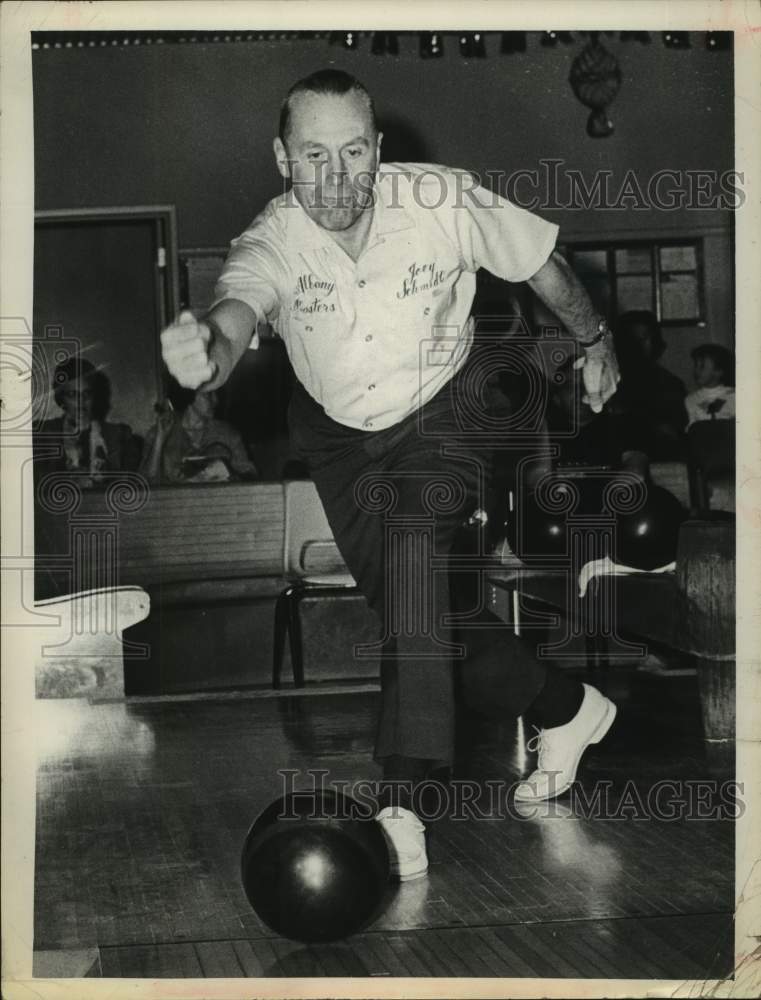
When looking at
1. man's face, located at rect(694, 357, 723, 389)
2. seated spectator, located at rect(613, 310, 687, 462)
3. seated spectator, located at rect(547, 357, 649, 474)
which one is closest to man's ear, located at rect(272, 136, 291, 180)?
seated spectator, located at rect(547, 357, 649, 474)

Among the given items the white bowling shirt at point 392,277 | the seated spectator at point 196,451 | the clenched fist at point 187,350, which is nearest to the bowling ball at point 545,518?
the seated spectator at point 196,451

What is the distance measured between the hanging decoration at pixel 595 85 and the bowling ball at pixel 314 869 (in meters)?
7.67

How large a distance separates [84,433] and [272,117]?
2644 mm

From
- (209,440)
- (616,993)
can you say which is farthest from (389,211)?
(209,440)

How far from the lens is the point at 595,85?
9.18 metres

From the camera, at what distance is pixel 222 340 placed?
2.40m

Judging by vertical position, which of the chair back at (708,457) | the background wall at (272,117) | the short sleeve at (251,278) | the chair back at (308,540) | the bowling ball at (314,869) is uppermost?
the background wall at (272,117)

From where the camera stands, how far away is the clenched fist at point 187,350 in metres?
2.16

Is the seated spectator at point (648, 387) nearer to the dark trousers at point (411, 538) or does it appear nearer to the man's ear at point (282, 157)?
the dark trousers at point (411, 538)

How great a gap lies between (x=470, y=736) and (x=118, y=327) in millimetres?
5753

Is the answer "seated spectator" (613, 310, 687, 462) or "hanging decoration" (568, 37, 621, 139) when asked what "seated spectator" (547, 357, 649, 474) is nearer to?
"seated spectator" (613, 310, 687, 462)

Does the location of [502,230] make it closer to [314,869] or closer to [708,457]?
[314,869]

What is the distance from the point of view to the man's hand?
2.99 metres

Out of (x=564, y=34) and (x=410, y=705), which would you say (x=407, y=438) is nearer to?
(x=410, y=705)
